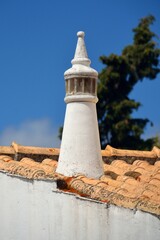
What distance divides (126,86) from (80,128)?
2102cm

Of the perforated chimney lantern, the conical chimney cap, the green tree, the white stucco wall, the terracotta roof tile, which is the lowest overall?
the white stucco wall

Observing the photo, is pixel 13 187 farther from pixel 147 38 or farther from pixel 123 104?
pixel 147 38

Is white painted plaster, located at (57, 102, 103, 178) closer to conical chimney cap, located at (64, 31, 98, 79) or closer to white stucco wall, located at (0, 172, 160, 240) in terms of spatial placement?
conical chimney cap, located at (64, 31, 98, 79)

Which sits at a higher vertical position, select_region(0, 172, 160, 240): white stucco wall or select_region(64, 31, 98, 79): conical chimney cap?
select_region(64, 31, 98, 79): conical chimney cap

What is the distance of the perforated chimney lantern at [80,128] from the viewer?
921 cm

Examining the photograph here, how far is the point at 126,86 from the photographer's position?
30078 mm

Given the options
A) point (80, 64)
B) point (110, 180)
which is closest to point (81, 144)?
point (110, 180)

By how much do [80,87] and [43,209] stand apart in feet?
6.13

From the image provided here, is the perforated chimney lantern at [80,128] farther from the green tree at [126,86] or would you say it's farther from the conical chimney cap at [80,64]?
the green tree at [126,86]

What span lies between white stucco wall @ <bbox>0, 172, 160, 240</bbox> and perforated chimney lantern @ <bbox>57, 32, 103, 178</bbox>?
2.55 ft

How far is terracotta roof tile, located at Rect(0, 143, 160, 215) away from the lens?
7.64 meters

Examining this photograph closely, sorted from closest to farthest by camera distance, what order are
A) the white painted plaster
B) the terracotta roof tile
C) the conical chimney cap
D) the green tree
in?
the terracotta roof tile < the white painted plaster < the conical chimney cap < the green tree

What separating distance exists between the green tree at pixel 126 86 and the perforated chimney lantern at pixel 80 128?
17.9m

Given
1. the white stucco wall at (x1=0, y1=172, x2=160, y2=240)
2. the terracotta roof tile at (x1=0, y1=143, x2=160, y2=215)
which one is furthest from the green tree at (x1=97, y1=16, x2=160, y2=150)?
the white stucco wall at (x1=0, y1=172, x2=160, y2=240)
